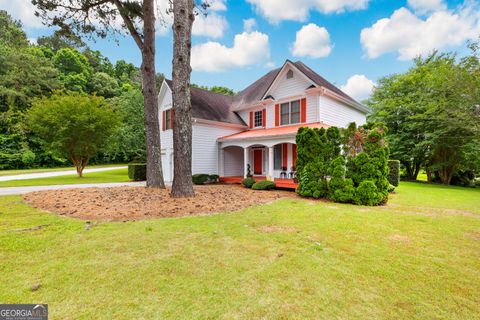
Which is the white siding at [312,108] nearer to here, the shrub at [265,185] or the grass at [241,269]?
the shrub at [265,185]

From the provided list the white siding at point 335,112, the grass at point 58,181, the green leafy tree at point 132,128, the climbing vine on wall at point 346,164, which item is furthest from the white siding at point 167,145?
the white siding at point 335,112

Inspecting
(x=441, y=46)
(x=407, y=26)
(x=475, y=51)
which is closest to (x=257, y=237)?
(x=407, y=26)

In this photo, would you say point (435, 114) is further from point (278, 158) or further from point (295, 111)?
point (278, 158)

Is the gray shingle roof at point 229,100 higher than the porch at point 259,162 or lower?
higher

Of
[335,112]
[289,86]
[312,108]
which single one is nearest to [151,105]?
[289,86]

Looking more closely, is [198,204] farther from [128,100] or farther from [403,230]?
[128,100]

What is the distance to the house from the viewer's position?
45.4 feet

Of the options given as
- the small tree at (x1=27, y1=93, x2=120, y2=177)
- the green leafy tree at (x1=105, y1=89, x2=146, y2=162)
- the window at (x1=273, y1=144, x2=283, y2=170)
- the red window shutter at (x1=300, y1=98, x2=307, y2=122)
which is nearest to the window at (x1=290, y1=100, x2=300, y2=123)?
the red window shutter at (x1=300, y1=98, x2=307, y2=122)

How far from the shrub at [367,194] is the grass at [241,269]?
9.37 ft

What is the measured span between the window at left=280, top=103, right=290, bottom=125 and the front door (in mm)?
2733

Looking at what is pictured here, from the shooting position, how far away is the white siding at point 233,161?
17219mm

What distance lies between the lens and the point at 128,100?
2802 cm

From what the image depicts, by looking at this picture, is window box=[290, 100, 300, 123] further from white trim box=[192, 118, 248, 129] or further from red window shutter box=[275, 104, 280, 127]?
white trim box=[192, 118, 248, 129]

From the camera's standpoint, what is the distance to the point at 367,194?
8492 millimetres
